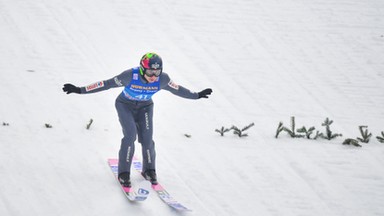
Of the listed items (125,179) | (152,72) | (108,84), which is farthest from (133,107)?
(125,179)

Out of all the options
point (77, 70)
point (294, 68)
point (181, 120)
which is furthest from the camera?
point (294, 68)

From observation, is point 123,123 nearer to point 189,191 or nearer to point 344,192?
point 189,191

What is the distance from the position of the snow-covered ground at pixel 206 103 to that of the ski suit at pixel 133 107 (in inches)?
20.9

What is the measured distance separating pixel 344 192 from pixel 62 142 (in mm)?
4407

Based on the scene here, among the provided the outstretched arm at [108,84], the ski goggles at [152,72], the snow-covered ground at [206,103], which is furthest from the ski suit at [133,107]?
the snow-covered ground at [206,103]

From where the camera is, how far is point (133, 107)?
265 inches

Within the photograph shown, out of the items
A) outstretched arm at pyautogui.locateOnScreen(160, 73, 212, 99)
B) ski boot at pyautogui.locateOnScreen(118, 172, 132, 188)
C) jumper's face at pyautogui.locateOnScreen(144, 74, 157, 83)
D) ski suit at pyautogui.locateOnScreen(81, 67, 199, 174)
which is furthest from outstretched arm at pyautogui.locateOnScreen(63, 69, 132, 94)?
ski boot at pyautogui.locateOnScreen(118, 172, 132, 188)

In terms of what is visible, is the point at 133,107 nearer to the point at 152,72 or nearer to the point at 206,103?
the point at 152,72

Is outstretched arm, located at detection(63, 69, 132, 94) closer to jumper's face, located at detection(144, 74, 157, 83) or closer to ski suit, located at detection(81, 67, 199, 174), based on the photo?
ski suit, located at detection(81, 67, 199, 174)

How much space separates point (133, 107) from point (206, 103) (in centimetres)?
388

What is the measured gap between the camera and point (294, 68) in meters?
12.2

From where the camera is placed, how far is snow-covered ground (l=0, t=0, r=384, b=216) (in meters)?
6.73

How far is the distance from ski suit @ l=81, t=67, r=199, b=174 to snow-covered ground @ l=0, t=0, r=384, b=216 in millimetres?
530

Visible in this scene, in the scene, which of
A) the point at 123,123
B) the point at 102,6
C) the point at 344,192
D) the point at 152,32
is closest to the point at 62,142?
the point at 123,123
